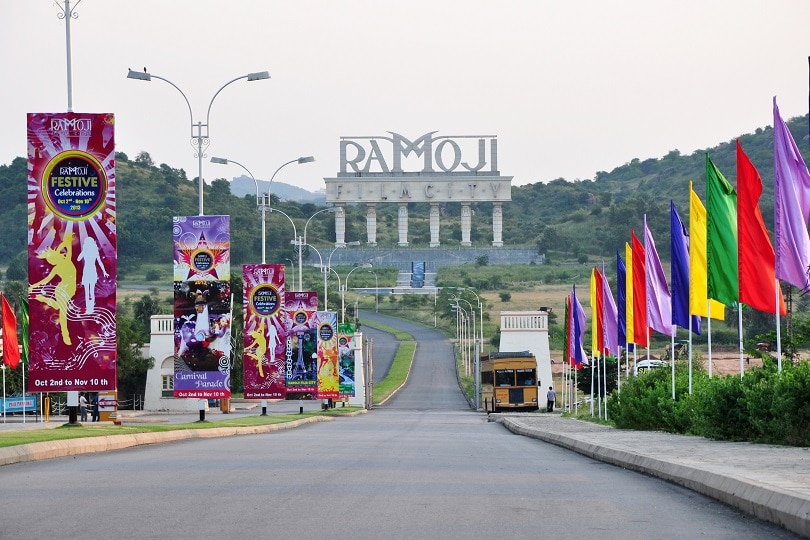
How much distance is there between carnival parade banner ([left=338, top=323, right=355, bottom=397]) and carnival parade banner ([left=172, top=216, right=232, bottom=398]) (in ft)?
93.6

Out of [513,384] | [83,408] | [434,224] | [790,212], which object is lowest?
[83,408]

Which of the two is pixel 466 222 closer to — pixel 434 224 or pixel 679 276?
pixel 434 224

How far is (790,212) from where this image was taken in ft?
64.0

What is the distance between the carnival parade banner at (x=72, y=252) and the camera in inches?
927

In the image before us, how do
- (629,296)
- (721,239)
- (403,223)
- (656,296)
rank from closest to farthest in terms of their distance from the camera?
(721,239) < (656,296) < (629,296) < (403,223)

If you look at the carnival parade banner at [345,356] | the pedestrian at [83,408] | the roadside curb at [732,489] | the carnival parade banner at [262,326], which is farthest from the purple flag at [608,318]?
the carnival parade banner at [345,356]

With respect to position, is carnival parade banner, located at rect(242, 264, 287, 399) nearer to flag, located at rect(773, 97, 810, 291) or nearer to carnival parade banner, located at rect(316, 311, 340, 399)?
carnival parade banner, located at rect(316, 311, 340, 399)

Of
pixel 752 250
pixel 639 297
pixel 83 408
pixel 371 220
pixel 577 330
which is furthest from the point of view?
pixel 371 220

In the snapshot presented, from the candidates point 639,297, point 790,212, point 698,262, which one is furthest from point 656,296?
point 790,212

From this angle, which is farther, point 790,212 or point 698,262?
point 698,262

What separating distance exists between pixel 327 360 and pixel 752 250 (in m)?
36.1

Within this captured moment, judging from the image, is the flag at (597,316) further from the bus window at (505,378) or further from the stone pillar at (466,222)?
the stone pillar at (466,222)

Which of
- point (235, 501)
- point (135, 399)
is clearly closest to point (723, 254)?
point (235, 501)

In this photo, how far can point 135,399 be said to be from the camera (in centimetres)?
7856
